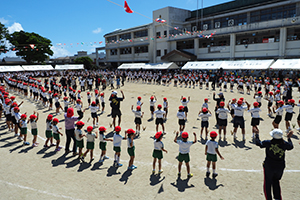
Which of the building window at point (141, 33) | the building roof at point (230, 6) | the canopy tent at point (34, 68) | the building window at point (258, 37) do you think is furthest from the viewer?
the building window at point (141, 33)

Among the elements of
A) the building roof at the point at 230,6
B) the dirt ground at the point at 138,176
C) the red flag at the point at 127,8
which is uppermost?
the building roof at the point at 230,6

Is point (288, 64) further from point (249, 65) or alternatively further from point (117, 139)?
point (117, 139)

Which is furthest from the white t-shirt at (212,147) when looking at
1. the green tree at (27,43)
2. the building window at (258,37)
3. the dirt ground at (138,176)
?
the green tree at (27,43)

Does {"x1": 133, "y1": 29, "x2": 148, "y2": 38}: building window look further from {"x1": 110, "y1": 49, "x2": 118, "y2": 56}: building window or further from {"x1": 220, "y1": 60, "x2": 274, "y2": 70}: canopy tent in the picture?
{"x1": 220, "y1": 60, "x2": 274, "y2": 70}: canopy tent

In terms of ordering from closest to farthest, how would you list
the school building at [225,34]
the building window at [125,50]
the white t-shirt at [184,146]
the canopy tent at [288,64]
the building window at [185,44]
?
the white t-shirt at [184,146]
the canopy tent at [288,64]
the school building at [225,34]
the building window at [185,44]
the building window at [125,50]

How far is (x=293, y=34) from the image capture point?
25.2 m

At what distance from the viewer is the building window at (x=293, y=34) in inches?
976

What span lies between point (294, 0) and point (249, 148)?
27.4 m

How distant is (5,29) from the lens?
156 ft

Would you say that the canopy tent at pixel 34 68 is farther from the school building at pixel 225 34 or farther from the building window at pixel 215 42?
the building window at pixel 215 42

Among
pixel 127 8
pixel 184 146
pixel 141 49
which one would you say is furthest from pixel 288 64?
pixel 141 49

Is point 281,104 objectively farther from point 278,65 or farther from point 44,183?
point 278,65

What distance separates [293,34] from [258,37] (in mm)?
4369

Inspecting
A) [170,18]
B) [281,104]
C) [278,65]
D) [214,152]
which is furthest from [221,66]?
[214,152]
